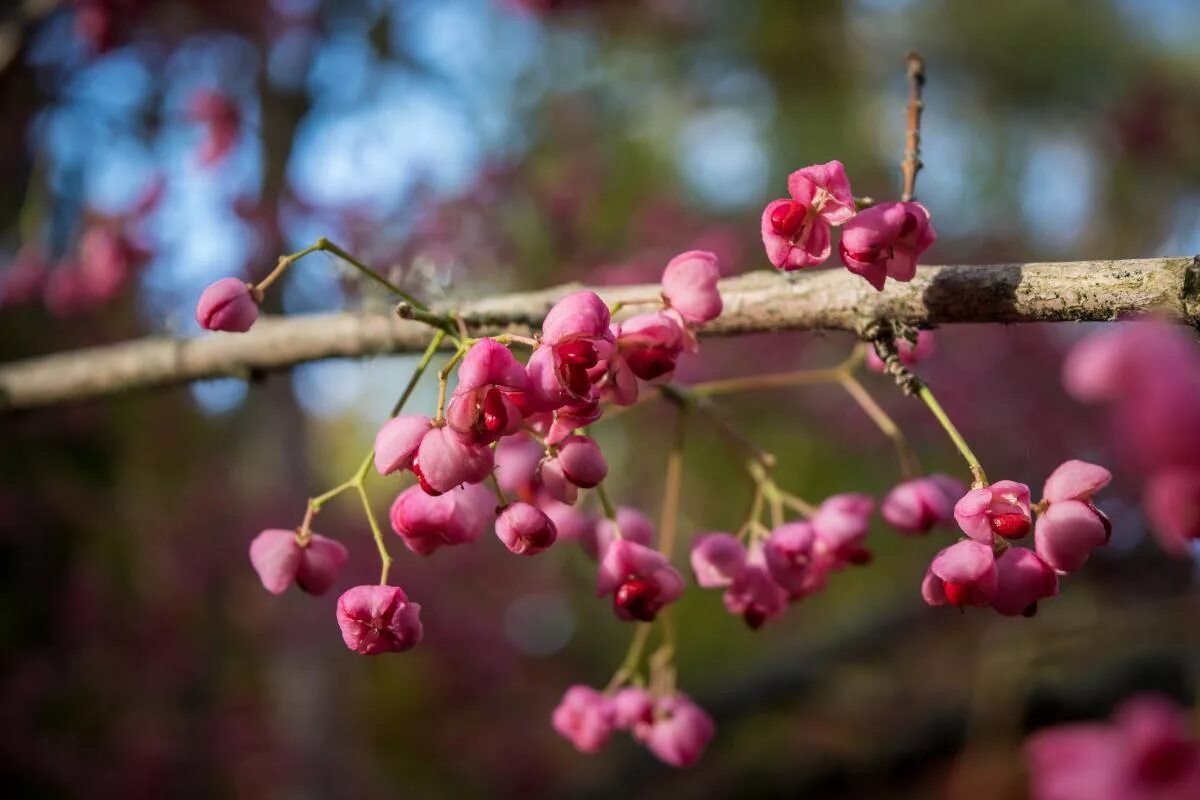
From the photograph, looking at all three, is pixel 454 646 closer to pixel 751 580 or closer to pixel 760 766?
pixel 760 766

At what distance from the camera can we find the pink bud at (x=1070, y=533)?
692 mm

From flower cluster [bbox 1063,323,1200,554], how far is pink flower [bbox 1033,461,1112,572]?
27cm

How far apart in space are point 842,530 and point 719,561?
121 millimetres

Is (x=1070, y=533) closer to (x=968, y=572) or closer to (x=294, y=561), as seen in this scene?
(x=968, y=572)

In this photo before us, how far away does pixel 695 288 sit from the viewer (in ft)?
2.39

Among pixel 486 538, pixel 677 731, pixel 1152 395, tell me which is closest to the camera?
pixel 1152 395

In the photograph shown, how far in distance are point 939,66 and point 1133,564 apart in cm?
807

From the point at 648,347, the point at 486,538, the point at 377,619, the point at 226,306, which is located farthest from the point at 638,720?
the point at 486,538

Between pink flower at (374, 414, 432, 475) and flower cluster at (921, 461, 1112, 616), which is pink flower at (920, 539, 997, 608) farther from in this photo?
pink flower at (374, 414, 432, 475)

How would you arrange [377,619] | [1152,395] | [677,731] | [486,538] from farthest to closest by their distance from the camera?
[486,538] < [677,731] < [377,619] < [1152,395]

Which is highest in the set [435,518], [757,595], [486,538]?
[435,518]

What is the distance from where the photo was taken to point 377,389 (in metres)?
8.45

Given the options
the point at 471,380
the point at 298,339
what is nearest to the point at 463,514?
the point at 471,380

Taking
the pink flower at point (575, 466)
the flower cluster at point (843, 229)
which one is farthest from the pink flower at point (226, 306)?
the flower cluster at point (843, 229)
